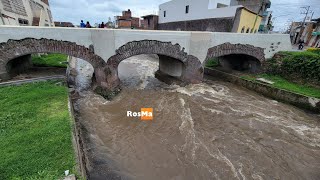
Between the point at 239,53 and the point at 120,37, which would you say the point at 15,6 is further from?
the point at 239,53

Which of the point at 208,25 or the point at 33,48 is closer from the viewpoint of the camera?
the point at 33,48

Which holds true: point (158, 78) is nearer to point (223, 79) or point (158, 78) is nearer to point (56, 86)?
point (223, 79)

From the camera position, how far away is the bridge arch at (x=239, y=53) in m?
→ 10.1

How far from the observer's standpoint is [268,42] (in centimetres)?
1128

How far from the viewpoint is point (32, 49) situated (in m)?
7.22

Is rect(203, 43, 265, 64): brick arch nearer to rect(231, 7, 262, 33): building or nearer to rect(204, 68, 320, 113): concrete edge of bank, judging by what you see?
rect(204, 68, 320, 113): concrete edge of bank

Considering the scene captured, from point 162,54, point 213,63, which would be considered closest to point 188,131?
point 162,54

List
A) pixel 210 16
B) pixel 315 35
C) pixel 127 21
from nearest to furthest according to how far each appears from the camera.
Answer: pixel 210 16 < pixel 315 35 < pixel 127 21

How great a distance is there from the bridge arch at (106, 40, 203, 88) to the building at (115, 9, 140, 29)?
31.9 meters

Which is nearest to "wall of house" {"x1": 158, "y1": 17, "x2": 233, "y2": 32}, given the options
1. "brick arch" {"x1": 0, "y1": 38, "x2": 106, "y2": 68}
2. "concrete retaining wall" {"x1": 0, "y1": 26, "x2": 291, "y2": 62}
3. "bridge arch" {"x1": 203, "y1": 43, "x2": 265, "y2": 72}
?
"bridge arch" {"x1": 203, "y1": 43, "x2": 265, "y2": 72}

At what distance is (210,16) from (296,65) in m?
11.1

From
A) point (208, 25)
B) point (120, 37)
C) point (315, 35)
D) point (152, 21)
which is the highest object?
point (152, 21)

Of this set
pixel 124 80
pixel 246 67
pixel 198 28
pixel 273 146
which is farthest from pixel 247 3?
pixel 273 146

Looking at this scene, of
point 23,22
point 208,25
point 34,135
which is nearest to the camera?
point 34,135
